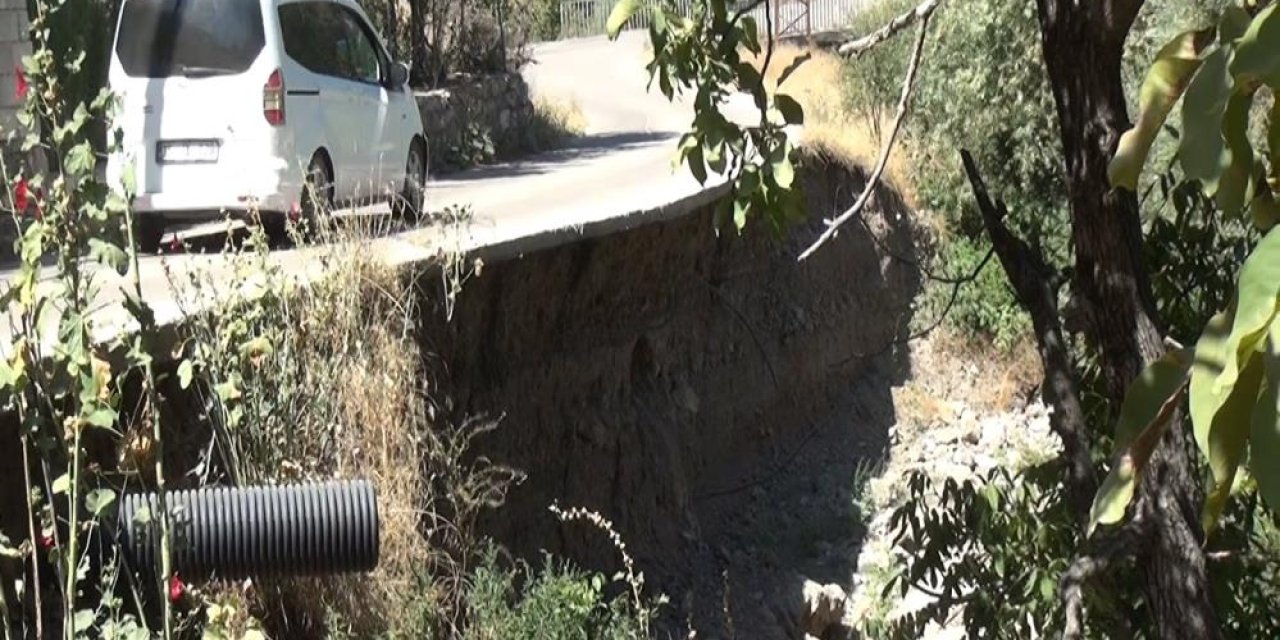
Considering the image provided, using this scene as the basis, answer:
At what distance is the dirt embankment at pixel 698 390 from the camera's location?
1177 centimetres

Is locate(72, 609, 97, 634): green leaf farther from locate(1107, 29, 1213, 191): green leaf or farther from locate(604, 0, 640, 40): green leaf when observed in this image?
locate(1107, 29, 1213, 191): green leaf

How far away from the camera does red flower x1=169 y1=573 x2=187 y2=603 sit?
17.1ft

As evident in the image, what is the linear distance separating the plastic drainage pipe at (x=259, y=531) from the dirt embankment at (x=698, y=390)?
3.76 metres

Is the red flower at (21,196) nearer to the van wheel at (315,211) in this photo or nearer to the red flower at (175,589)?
the red flower at (175,589)

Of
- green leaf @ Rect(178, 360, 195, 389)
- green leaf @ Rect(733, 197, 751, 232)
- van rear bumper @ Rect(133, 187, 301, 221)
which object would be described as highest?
green leaf @ Rect(733, 197, 751, 232)

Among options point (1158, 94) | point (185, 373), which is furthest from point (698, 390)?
point (1158, 94)

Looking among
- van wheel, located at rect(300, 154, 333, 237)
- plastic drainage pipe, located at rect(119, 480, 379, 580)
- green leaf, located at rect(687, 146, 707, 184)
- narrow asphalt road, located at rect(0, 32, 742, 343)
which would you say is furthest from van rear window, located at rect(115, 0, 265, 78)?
green leaf, located at rect(687, 146, 707, 184)

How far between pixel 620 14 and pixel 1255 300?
82.4 inches

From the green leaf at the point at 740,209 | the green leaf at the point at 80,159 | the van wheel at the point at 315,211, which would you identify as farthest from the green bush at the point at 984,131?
the green leaf at the point at 740,209

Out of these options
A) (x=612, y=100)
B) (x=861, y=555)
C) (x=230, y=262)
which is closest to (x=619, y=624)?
(x=230, y=262)

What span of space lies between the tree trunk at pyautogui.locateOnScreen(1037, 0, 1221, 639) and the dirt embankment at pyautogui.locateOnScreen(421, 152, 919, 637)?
5.47 m

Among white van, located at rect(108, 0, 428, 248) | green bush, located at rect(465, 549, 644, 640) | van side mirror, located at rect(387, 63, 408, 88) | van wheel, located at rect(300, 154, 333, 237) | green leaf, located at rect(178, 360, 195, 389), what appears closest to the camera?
green leaf, located at rect(178, 360, 195, 389)

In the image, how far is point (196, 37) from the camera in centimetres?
1362

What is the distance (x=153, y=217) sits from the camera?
1380cm
